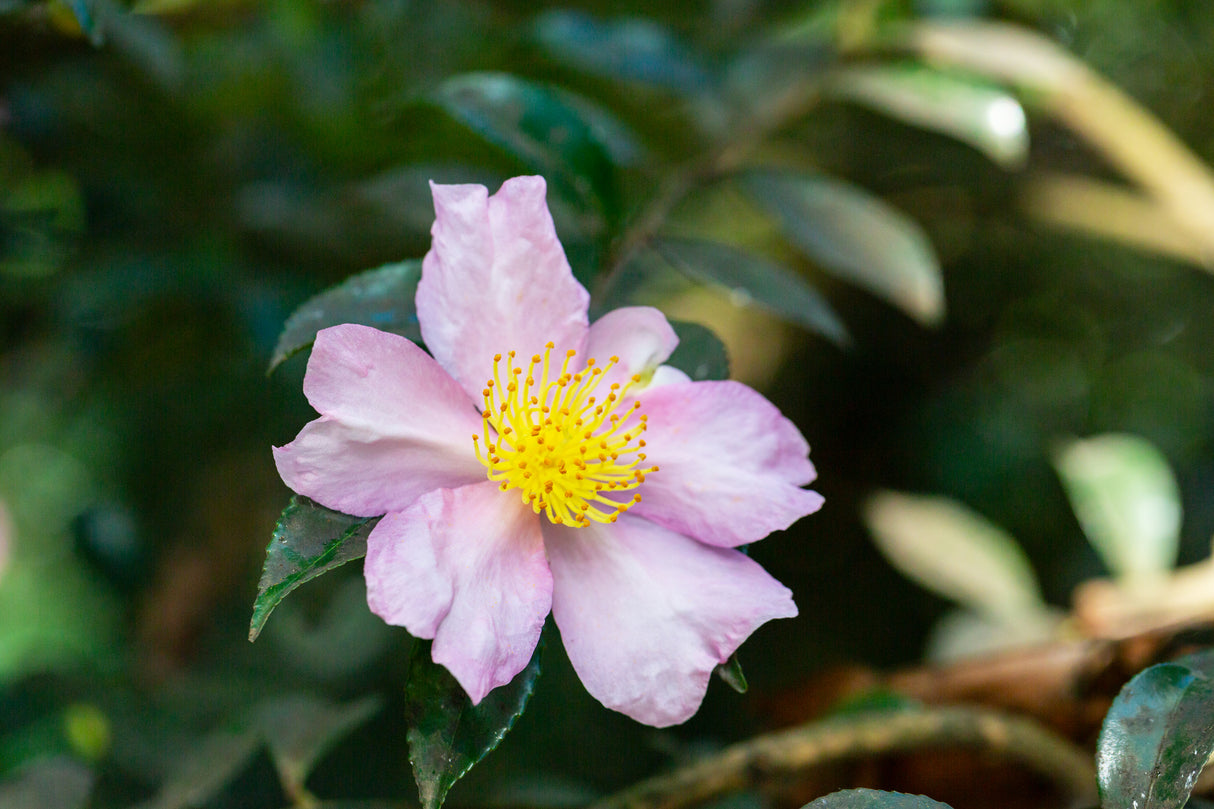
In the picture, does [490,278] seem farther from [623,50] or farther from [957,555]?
[957,555]

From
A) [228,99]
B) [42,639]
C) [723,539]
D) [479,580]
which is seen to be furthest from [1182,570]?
[42,639]

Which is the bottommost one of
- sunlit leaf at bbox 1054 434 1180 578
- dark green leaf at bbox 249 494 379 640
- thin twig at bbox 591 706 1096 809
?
sunlit leaf at bbox 1054 434 1180 578

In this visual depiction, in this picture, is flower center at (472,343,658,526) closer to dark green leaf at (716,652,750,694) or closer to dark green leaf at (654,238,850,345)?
dark green leaf at (716,652,750,694)

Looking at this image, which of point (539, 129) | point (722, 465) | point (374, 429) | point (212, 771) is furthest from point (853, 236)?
point (212, 771)

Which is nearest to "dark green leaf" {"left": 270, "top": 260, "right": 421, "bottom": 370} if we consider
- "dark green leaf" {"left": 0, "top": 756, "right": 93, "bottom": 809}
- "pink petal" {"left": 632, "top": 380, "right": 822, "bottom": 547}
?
"pink petal" {"left": 632, "top": 380, "right": 822, "bottom": 547}

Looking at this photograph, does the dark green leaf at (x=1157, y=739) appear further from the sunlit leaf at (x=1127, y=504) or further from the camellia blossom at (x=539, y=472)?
A: the sunlit leaf at (x=1127, y=504)
